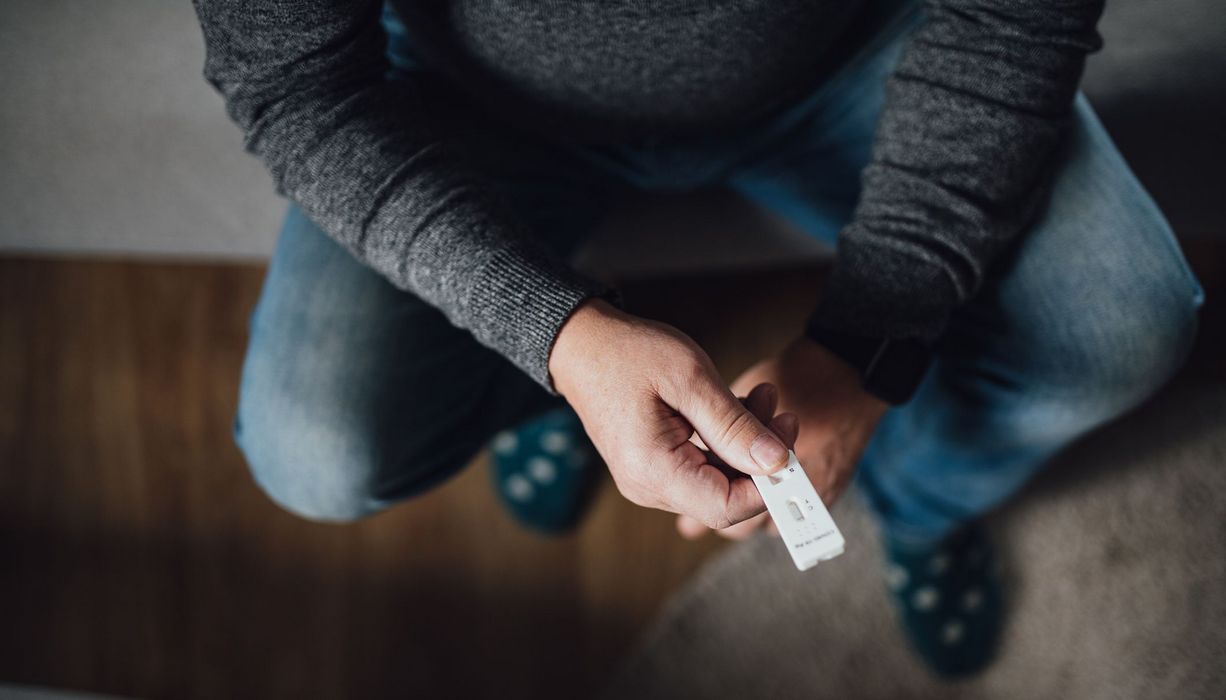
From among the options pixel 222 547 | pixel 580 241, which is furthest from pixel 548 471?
pixel 222 547

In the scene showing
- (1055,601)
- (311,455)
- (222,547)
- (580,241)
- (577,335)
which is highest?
(577,335)

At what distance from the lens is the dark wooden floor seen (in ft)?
3.88

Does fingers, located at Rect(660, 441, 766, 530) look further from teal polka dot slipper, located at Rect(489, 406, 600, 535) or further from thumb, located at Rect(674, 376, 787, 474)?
teal polka dot slipper, located at Rect(489, 406, 600, 535)

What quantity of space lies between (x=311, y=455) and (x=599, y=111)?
410mm

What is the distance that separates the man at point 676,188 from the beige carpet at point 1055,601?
0.28 metres

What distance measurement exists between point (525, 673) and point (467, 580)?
0.15 meters

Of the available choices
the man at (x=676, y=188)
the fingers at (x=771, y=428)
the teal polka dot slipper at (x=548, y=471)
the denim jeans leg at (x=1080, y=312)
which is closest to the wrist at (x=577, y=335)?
the man at (x=676, y=188)

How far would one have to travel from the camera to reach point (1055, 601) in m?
1.12

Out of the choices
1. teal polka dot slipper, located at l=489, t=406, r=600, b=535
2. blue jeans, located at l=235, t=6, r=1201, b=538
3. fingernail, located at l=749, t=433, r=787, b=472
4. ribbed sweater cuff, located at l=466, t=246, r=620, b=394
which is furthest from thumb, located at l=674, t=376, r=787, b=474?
teal polka dot slipper, located at l=489, t=406, r=600, b=535

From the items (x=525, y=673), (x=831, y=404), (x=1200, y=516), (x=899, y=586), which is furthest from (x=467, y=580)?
(x=1200, y=516)

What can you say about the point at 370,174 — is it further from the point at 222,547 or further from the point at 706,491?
the point at 222,547

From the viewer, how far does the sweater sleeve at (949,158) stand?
674mm

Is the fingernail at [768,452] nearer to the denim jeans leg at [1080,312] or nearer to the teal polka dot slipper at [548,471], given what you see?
the denim jeans leg at [1080,312]

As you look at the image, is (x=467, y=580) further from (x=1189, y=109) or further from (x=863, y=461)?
(x=1189, y=109)
